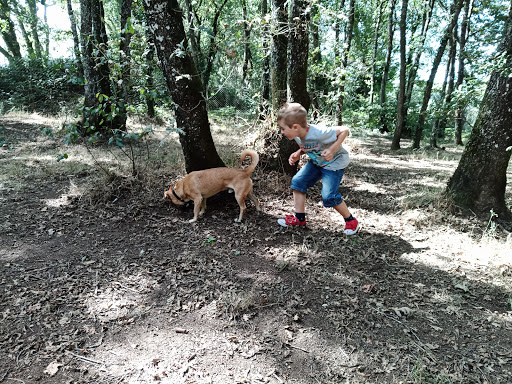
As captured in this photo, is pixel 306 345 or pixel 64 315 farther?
pixel 64 315

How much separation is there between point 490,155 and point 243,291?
437cm

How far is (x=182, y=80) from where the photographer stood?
4586 millimetres

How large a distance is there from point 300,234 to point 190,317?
2.11 m

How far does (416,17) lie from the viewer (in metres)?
20.7

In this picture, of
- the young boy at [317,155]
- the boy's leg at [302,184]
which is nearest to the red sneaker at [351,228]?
the young boy at [317,155]

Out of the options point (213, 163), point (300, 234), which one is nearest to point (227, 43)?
point (213, 163)

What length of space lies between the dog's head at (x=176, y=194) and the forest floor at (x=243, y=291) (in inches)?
10.7

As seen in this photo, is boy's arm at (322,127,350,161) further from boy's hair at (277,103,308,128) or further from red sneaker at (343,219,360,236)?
red sneaker at (343,219,360,236)

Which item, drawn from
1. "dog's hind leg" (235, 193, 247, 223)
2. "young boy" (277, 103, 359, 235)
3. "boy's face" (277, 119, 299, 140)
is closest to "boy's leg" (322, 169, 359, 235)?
"young boy" (277, 103, 359, 235)

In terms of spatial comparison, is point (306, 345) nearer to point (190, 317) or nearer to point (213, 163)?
point (190, 317)

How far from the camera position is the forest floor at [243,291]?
7.63 ft

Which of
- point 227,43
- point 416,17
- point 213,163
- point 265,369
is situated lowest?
point 265,369

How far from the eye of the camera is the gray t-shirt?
371 cm

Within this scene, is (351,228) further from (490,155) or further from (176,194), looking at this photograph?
(176,194)
